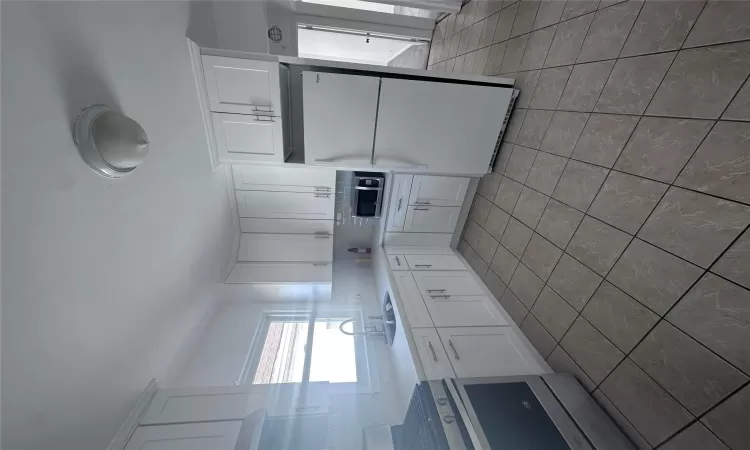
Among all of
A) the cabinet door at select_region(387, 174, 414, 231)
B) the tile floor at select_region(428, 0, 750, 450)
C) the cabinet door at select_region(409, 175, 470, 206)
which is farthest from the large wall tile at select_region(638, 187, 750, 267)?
the cabinet door at select_region(387, 174, 414, 231)

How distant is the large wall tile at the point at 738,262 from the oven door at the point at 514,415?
0.66 m

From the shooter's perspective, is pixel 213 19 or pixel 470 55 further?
pixel 470 55

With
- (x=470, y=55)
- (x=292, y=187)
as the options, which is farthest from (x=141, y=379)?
(x=470, y=55)

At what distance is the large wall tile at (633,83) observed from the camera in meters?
0.80

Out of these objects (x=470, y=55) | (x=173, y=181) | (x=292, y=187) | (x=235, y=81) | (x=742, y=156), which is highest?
(x=470, y=55)

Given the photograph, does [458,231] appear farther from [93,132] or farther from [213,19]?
[213,19]

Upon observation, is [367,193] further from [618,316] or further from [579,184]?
[618,316]

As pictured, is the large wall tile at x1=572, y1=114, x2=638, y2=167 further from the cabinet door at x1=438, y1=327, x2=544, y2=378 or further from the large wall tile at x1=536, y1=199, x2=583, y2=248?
the cabinet door at x1=438, y1=327, x2=544, y2=378

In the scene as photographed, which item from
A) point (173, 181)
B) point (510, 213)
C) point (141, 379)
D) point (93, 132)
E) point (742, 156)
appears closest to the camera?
point (742, 156)

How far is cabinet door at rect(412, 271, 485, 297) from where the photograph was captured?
154 cm

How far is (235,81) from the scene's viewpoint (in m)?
1.27

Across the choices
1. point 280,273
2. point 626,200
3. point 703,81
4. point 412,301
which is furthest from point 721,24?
point 280,273

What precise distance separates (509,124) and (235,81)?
5.15ft

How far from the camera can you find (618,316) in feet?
2.90
